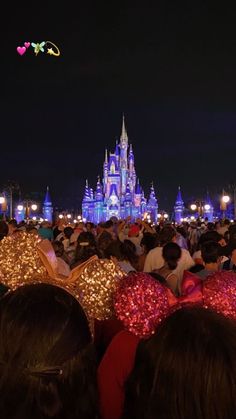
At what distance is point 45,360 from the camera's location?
1.69m

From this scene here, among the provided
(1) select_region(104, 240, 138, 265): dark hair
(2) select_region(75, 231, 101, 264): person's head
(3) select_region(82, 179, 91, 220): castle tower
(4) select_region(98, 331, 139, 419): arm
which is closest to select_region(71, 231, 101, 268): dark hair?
(2) select_region(75, 231, 101, 264): person's head

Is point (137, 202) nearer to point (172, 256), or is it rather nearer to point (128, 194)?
point (128, 194)

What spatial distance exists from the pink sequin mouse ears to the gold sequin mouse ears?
11 cm

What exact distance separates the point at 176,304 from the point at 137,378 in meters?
0.86

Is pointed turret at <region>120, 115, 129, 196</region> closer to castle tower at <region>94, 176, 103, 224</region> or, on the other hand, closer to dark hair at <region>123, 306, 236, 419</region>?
castle tower at <region>94, 176, 103, 224</region>

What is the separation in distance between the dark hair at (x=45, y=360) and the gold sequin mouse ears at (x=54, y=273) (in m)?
Answer: 0.60

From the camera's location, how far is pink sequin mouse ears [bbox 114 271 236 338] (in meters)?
2.41

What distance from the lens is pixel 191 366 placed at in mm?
1542

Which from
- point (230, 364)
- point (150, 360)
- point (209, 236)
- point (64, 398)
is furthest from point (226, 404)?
point (209, 236)

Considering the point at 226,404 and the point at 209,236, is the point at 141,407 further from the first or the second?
the point at 209,236

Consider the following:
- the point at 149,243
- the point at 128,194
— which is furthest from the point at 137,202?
the point at 149,243

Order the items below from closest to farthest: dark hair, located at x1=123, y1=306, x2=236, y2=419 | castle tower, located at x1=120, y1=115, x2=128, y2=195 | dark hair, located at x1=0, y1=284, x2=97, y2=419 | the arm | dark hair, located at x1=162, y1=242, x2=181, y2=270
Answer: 1. dark hair, located at x1=123, y1=306, x2=236, y2=419
2. dark hair, located at x1=0, y1=284, x2=97, y2=419
3. the arm
4. dark hair, located at x1=162, y1=242, x2=181, y2=270
5. castle tower, located at x1=120, y1=115, x2=128, y2=195

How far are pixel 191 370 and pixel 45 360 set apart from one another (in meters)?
0.50

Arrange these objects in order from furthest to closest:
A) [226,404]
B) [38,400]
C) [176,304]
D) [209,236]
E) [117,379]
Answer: [209,236]
[176,304]
[117,379]
[38,400]
[226,404]
